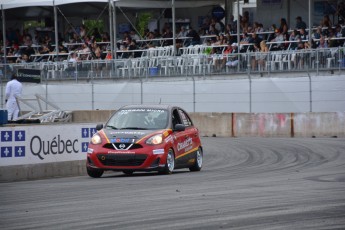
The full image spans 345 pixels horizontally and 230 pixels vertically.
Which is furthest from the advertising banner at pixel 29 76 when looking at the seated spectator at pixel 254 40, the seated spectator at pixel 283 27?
the seated spectator at pixel 283 27

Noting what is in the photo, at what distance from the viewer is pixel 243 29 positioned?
1510 inches

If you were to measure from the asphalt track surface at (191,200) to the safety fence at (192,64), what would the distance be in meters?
11.0

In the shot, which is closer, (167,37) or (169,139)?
(169,139)

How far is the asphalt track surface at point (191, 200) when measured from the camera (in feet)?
35.7

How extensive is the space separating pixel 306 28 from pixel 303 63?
5120 millimetres

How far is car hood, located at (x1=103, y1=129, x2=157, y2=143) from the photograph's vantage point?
1897 centimetres

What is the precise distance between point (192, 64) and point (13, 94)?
7873mm

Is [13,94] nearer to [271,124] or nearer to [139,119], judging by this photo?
[271,124]

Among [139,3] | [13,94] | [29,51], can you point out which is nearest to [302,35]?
[139,3]

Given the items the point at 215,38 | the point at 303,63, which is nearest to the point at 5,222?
the point at 303,63

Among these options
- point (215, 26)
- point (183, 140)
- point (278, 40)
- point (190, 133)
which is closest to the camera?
point (183, 140)

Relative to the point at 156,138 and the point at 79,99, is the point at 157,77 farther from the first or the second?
the point at 156,138

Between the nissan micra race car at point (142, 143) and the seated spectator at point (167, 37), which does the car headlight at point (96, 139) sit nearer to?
the nissan micra race car at point (142, 143)

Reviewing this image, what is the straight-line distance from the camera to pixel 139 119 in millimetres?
19938
